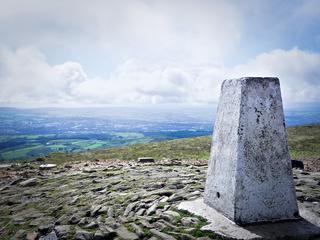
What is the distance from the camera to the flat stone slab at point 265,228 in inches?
251

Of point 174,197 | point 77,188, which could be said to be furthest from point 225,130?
point 77,188

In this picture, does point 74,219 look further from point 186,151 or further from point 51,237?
point 186,151

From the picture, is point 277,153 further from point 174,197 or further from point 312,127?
point 312,127

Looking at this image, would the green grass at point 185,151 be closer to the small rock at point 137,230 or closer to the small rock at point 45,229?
the small rock at point 45,229

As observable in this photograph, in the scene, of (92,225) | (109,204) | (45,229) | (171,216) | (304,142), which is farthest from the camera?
(304,142)

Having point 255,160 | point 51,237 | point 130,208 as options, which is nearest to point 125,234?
point 130,208

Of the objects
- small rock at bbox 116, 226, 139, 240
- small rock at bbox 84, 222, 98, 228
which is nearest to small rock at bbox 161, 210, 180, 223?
small rock at bbox 116, 226, 139, 240

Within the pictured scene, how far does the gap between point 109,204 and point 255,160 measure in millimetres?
5047

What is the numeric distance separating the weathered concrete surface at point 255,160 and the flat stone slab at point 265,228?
6.5 inches

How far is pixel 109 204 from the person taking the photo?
9719mm

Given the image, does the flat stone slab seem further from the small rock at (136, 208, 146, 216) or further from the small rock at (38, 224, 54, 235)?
the small rock at (38, 224, 54, 235)

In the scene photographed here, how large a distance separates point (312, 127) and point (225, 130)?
35.4m

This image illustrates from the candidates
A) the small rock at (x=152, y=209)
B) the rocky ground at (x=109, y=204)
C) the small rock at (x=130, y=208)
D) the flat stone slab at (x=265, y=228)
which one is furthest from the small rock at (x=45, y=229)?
the flat stone slab at (x=265, y=228)

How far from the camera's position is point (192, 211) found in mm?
7785
